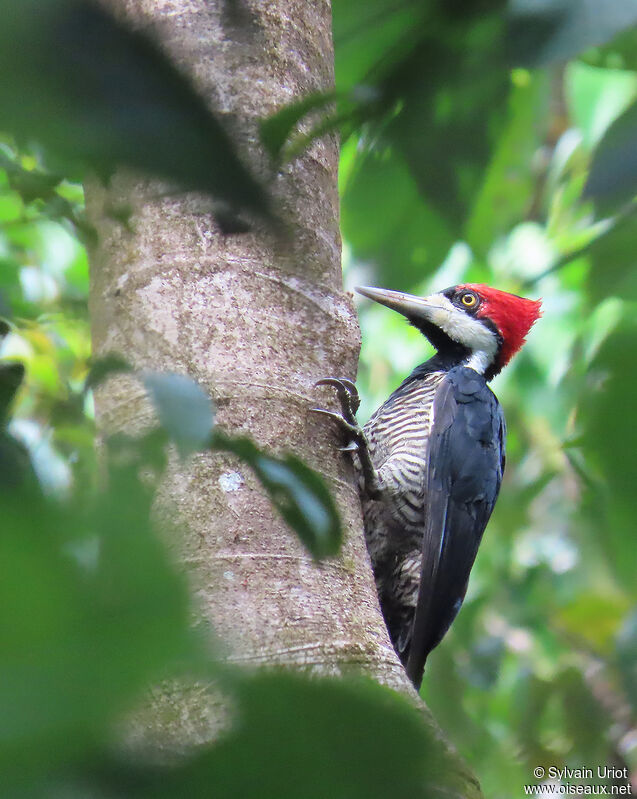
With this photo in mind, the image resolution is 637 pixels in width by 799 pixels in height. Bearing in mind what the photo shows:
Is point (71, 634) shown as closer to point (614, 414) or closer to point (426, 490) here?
point (614, 414)

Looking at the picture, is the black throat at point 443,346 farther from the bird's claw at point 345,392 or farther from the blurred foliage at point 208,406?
the blurred foliage at point 208,406

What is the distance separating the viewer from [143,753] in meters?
0.30

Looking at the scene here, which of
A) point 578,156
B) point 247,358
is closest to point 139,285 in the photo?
point 247,358

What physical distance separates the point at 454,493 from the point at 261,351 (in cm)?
126

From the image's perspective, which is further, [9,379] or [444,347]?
[444,347]

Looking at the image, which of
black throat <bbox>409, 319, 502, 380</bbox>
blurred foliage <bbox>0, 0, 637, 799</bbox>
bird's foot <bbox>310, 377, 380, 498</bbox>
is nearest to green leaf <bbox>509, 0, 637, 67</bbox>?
blurred foliage <bbox>0, 0, 637, 799</bbox>

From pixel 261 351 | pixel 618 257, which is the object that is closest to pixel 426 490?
pixel 261 351

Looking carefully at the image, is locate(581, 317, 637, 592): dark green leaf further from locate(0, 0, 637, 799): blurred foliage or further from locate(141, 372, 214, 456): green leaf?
locate(141, 372, 214, 456): green leaf

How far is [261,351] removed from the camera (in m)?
1.62

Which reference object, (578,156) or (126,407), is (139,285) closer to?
(126,407)

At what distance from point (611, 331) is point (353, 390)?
59.9 inches

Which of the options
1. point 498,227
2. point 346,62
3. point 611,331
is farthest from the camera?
point 498,227

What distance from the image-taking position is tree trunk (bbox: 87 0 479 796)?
1331 millimetres

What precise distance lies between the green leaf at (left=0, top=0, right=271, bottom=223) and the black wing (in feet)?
7.41
